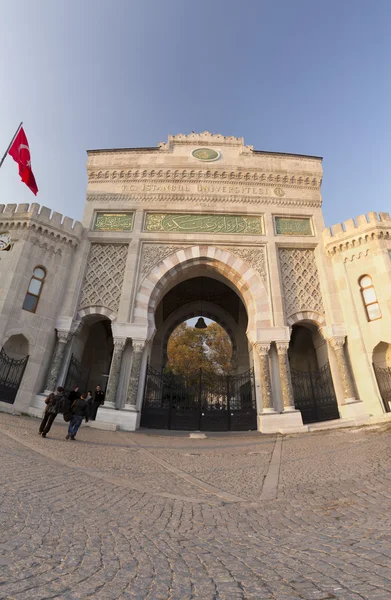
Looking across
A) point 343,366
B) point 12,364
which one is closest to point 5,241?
point 12,364

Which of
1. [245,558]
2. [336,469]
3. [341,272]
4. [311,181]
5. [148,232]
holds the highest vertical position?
[311,181]

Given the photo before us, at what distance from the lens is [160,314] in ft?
55.3

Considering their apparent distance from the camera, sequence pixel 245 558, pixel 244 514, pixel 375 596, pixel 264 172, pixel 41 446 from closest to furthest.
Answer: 1. pixel 375 596
2. pixel 245 558
3. pixel 244 514
4. pixel 41 446
5. pixel 264 172

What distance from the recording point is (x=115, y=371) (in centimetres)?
1038

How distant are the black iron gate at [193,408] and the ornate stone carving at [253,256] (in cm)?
422

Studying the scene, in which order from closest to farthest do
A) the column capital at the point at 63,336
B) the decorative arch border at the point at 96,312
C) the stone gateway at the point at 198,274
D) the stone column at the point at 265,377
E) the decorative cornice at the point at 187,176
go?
the stone column at the point at 265,377 → the stone gateway at the point at 198,274 → the column capital at the point at 63,336 → the decorative arch border at the point at 96,312 → the decorative cornice at the point at 187,176

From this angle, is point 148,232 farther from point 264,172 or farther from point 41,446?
point 41,446

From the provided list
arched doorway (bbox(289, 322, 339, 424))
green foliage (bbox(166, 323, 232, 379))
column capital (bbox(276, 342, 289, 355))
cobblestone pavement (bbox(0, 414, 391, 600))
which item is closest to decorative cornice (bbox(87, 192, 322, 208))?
arched doorway (bbox(289, 322, 339, 424))

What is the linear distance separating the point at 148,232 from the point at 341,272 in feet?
26.2

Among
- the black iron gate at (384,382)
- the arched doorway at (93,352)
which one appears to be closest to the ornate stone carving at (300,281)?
the black iron gate at (384,382)

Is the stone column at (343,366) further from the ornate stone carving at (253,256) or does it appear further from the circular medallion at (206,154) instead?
the circular medallion at (206,154)

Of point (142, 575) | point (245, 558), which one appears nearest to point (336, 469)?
point (245, 558)

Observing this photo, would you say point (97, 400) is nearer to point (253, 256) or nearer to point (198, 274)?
point (198, 274)

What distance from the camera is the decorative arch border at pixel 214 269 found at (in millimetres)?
11242
